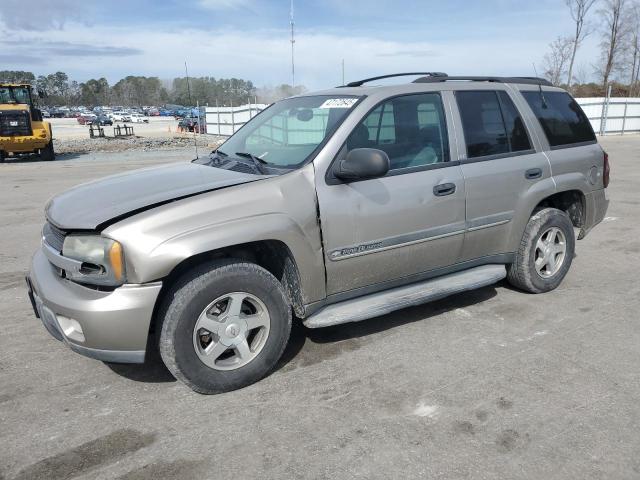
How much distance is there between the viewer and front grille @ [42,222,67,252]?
10.5ft

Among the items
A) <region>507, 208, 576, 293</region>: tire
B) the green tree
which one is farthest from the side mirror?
the green tree

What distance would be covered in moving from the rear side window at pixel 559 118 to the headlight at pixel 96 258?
3.59 metres

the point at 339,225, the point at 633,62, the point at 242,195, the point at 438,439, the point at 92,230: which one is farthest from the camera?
the point at 633,62

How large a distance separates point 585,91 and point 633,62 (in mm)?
4174

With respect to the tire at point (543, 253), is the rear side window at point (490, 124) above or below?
above

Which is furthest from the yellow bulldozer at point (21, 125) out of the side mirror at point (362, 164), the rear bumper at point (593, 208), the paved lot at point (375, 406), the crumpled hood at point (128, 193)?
the rear bumper at point (593, 208)

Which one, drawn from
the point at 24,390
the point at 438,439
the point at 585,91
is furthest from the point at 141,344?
the point at 585,91

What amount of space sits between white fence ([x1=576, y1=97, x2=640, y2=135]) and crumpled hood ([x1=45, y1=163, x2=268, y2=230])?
1193 inches

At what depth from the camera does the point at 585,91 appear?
143ft

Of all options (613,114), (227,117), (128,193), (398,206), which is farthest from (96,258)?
(613,114)

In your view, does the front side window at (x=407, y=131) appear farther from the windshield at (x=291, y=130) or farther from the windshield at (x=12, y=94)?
the windshield at (x=12, y=94)

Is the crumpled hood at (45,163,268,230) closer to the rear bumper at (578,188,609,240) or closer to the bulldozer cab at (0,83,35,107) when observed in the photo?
the rear bumper at (578,188,609,240)

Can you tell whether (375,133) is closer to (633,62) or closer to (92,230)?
(92,230)

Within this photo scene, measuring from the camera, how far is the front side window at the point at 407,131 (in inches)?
145
